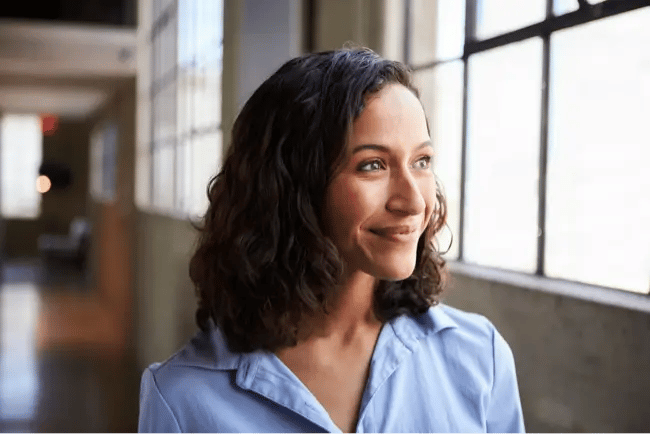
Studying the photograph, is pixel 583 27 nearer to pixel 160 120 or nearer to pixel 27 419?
pixel 27 419

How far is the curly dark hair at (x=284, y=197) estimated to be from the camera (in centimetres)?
102

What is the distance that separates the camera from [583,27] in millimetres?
1535

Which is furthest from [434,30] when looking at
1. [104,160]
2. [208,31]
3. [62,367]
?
[104,160]

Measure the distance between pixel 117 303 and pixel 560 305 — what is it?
8333 mm

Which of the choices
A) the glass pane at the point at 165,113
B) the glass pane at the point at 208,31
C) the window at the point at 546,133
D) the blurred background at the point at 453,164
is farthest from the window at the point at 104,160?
the window at the point at 546,133

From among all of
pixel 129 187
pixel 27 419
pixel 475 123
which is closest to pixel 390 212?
pixel 475 123

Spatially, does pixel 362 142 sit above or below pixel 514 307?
above

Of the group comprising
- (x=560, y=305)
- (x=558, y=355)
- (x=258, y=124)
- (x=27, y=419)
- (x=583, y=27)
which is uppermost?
(x=583, y=27)

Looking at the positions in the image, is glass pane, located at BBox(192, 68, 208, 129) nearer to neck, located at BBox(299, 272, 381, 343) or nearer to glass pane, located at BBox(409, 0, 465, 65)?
glass pane, located at BBox(409, 0, 465, 65)

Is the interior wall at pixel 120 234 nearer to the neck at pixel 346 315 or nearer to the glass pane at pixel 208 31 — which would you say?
the glass pane at pixel 208 31

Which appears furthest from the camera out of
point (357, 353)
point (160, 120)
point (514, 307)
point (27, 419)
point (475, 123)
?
point (160, 120)

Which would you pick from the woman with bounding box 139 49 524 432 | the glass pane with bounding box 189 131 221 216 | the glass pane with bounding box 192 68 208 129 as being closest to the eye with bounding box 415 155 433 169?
the woman with bounding box 139 49 524 432

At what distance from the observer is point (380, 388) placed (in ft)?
3.54

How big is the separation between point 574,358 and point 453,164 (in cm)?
79
